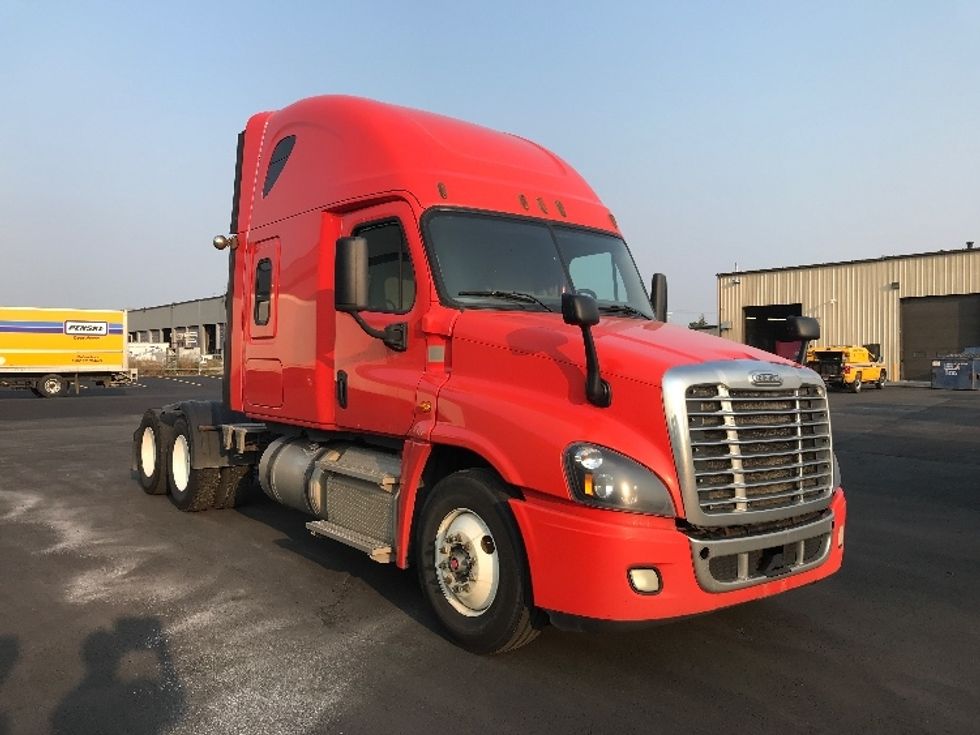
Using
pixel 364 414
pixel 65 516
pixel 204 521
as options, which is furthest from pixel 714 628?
pixel 65 516

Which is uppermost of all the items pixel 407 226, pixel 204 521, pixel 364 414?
pixel 407 226

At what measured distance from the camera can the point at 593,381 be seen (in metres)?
3.74

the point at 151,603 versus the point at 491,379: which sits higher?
the point at 491,379

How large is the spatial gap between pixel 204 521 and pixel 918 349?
4224cm

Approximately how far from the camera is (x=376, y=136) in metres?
5.30

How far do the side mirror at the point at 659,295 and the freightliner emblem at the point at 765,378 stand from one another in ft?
6.32

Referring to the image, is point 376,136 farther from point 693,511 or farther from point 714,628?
point 714,628

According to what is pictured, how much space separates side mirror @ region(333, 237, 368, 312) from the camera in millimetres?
4613

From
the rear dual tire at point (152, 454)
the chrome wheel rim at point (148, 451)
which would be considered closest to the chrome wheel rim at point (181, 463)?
the rear dual tire at point (152, 454)

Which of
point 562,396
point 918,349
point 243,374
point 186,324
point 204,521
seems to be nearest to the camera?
point 562,396

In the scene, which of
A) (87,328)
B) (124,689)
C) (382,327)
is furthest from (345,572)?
(87,328)

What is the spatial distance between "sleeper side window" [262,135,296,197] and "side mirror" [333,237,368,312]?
221 centimetres

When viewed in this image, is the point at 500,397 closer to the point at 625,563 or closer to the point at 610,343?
the point at 610,343

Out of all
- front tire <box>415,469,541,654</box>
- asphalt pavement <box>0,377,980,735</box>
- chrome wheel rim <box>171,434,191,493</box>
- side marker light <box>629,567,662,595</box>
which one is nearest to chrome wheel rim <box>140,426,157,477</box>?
chrome wheel rim <box>171,434,191,493</box>
